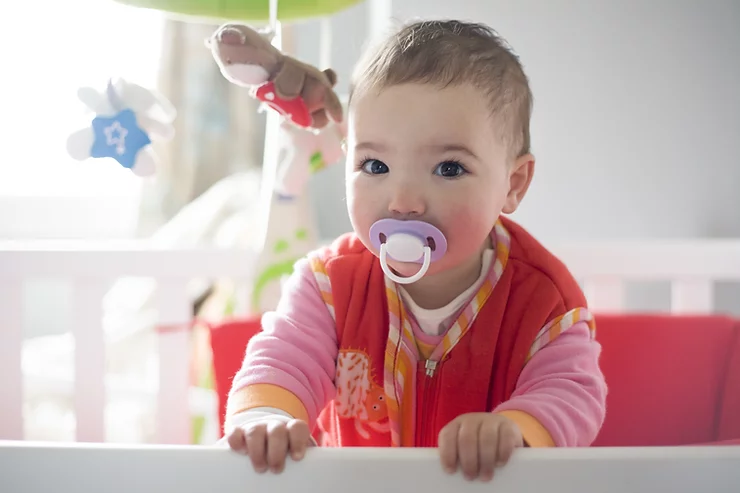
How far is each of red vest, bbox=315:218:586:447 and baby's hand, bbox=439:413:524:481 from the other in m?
0.16

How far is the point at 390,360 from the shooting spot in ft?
2.21

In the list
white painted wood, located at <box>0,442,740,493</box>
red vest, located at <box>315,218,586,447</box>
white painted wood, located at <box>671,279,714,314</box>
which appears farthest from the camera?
white painted wood, located at <box>671,279,714,314</box>

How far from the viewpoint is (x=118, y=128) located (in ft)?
2.20

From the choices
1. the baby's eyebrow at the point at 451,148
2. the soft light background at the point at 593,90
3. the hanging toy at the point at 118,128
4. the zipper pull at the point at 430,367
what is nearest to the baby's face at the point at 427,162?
the baby's eyebrow at the point at 451,148

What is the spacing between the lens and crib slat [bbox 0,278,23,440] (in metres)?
0.91

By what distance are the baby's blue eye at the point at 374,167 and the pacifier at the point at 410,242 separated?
47 millimetres

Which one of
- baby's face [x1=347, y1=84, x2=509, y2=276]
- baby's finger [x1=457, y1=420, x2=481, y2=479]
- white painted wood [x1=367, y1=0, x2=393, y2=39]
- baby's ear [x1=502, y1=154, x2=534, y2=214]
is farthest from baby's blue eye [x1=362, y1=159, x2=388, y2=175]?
white painted wood [x1=367, y1=0, x2=393, y2=39]

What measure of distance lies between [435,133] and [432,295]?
184 millimetres

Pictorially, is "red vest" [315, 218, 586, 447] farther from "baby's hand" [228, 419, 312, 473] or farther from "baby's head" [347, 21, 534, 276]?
"baby's hand" [228, 419, 312, 473]

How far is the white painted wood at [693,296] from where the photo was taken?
0.98m

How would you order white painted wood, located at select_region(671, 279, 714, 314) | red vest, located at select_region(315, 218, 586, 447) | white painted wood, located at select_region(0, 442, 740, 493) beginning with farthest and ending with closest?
white painted wood, located at select_region(671, 279, 714, 314) → red vest, located at select_region(315, 218, 586, 447) → white painted wood, located at select_region(0, 442, 740, 493)

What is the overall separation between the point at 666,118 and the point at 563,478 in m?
0.73

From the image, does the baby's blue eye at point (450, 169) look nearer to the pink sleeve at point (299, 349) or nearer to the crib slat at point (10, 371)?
the pink sleeve at point (299, 349)

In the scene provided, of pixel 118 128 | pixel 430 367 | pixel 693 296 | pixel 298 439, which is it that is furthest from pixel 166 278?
pixel 693 296
